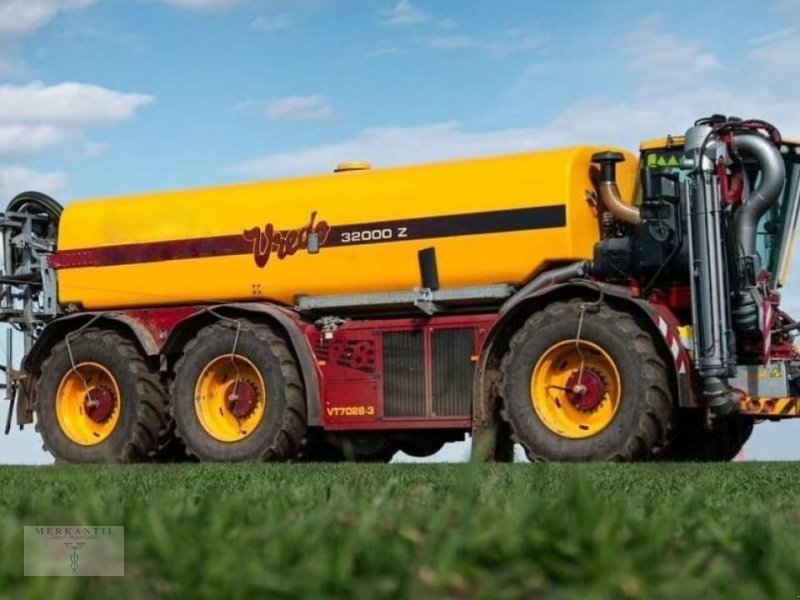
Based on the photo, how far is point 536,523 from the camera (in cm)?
372

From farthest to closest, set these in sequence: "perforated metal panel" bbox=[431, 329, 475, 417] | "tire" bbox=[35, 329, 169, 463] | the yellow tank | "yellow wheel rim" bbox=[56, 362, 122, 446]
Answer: "yellow wheel rim" bbox=[56, 362, 122, 446], "tire" bbox=[35, 329, 169, 463], "perforated metal panel" bbox=[431, 329, 475, 417], the yellow tank

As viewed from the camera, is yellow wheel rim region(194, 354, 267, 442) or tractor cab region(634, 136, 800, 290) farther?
yellow wheel rim region(194, 354, 267, 442)

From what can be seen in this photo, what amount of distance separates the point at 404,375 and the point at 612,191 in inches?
106

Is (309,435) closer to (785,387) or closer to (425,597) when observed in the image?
(785,387)

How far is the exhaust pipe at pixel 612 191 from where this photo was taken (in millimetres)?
13570

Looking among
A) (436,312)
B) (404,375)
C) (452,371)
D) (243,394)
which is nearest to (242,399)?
(243,394)

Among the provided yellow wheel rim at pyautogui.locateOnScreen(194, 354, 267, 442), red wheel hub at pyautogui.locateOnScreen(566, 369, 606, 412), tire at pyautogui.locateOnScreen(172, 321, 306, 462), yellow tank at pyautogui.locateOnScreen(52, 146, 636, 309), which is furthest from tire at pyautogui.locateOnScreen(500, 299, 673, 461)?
yellow wheel rim at pyautogui.locateOnScreen(194, 354, 267, 442)

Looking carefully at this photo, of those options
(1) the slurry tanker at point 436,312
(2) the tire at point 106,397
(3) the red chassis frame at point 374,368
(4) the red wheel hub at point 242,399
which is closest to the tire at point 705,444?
(1) the slurry tanker at point 436,312

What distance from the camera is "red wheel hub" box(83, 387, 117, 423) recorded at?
1616 cm

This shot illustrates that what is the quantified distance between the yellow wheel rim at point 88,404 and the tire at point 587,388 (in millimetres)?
4989

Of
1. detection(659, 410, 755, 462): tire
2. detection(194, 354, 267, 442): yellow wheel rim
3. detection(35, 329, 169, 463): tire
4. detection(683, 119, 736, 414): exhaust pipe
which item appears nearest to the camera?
detection(683, 119, 736, 414): exhaust pipe

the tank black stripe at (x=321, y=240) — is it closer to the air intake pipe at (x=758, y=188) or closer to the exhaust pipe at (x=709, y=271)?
the exhaust pipe at (x=709, y=271)

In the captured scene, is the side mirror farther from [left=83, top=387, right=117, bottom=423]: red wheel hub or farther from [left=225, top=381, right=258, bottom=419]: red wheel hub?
[left=83, top=387, right=117, bottom=423]: red wheel hub

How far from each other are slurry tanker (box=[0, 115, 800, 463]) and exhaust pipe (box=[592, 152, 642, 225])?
28 millimetres
